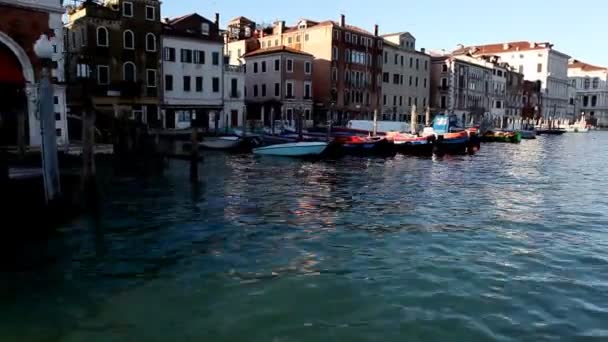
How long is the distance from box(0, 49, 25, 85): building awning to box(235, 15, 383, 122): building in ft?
106

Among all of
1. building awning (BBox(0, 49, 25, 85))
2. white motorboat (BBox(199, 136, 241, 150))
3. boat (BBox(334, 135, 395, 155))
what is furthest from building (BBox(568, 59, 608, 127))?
building awning (BBox(0, 49, 25, 85))

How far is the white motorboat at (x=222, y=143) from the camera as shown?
30891 mm

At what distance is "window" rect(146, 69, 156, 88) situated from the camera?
1361 inches

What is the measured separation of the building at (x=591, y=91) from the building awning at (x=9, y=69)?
117431mm

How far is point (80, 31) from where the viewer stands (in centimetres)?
3209

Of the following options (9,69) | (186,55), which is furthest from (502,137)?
(9,69)

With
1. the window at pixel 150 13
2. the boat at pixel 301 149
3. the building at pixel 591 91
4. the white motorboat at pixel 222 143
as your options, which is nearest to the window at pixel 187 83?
the window at pixel 150 13

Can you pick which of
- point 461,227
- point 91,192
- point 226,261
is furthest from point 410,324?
point 91,192

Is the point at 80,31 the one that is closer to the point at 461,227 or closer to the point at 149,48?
the point at 149,48

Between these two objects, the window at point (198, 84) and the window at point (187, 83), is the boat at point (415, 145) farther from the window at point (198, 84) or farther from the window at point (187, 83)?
the window at point (187, 83)

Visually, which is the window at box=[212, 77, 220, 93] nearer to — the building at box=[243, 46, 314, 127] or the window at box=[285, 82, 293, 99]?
the building at box=[243, 46, 314, 127]

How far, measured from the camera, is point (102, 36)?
32156 millimetres

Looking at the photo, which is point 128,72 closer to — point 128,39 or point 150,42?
point 128,39

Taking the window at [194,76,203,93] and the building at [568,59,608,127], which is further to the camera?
the building at [568,59,608,127]
